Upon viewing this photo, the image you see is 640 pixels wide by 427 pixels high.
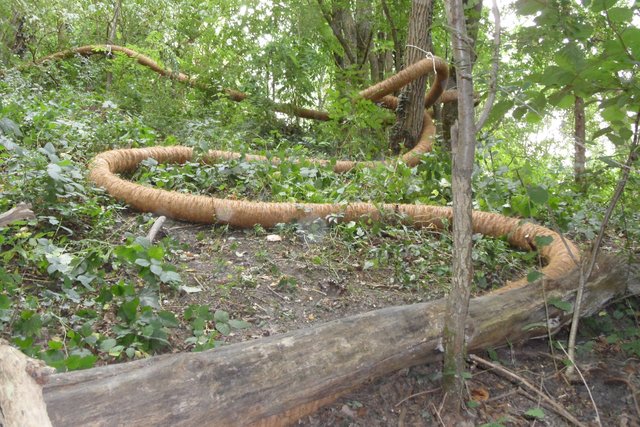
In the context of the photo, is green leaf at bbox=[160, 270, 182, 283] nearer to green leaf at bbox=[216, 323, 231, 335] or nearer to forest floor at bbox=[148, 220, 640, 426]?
forest floor at bbox=[148, 220, 640, 426]

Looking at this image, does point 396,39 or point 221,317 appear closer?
point 221,317

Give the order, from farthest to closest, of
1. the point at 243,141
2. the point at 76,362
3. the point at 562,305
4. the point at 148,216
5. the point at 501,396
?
the point at 243,141 → the point at 148,216 → the point at 562,305 → the point at 501,396 → the point at 76,362

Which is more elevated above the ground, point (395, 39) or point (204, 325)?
point (395, 39)

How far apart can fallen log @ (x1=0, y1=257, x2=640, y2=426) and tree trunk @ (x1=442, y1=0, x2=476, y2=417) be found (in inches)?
7.7

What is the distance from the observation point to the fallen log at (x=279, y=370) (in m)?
1.53

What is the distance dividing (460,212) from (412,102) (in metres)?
4.61

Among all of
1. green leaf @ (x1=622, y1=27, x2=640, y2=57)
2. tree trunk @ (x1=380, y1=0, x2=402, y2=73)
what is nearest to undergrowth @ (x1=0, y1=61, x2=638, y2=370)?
green leaf @ (x1=622, y1=27, x2=640, y2=57)

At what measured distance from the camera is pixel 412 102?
6.40 m

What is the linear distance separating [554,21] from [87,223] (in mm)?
2741

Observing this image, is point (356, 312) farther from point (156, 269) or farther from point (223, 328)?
point (156, 269)

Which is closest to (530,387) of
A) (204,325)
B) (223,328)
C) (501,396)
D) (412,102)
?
(501,396)

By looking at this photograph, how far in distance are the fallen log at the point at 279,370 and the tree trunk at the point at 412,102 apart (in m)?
3.86

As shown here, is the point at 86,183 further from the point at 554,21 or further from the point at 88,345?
the point at 554,21

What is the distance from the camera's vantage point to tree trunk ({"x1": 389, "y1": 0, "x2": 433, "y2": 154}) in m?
6.08
